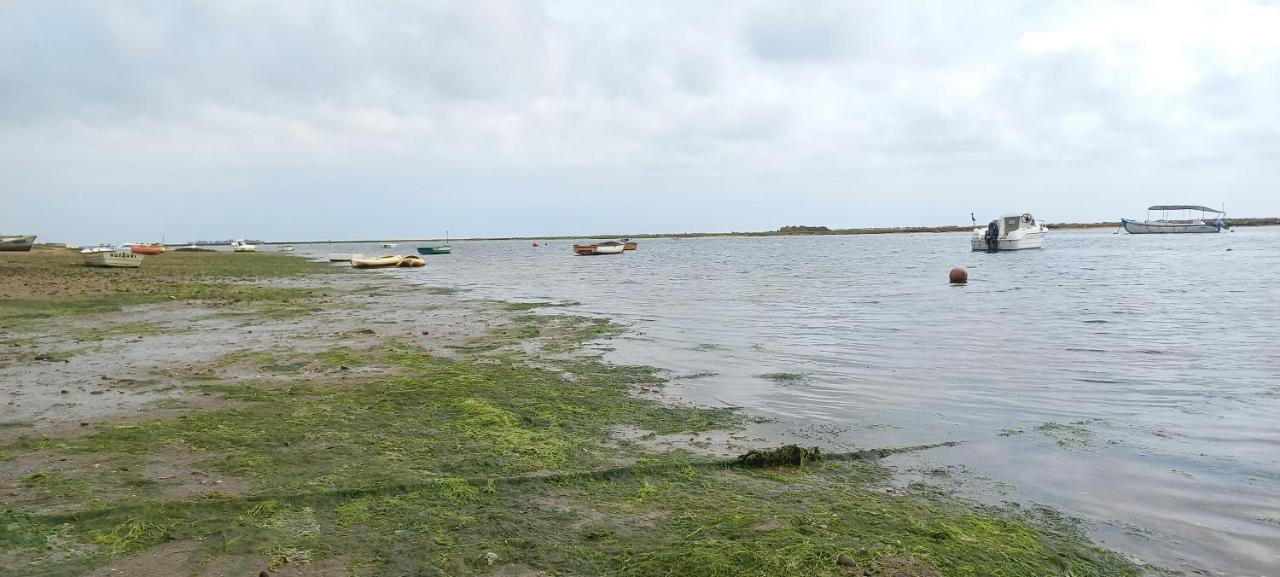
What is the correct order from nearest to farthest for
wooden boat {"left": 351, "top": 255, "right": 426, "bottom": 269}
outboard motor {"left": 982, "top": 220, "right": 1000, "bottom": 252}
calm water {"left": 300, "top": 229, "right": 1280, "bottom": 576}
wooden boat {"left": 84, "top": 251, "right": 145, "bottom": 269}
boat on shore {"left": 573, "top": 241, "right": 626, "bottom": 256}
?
calm water {"left": 300, "top": 229, "right": 1280, "bottom": 576}, wooden boat {"left": 84, "top": 251, "right": 145, "bottom": 269}, wooden boat {"left": 351, "top": 255, "right": 426, "bottom": 269}, outboard motor {"left": 982, "top": 220, "right": 1000, "bottom": 252}, boat on shore {"left": 573, "top": 241, "right": 626, "bottom": 256}

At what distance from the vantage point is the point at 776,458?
23.9ft

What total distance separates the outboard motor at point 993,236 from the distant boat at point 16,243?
79011mm

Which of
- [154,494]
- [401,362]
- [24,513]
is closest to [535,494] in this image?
[154,494]

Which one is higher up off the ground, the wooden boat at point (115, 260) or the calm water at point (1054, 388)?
the wooden boat at point (115, 260)

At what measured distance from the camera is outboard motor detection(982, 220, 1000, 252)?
2734 inches

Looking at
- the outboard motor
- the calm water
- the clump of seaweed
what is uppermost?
the outboard motor

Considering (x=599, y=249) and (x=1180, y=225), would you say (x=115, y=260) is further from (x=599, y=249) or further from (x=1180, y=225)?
(x=1180, y=225)

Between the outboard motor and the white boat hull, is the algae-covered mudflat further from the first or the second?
the white boat hull

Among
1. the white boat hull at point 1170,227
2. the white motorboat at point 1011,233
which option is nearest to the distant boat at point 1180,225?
the white boat hull at point 1170,227

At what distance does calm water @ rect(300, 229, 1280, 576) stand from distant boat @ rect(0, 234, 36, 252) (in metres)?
49.2

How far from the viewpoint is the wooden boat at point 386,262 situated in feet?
195

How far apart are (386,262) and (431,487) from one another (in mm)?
57773

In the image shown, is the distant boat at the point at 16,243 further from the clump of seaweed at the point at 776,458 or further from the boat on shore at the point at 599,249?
the clump of seaweed at the point at 776,458

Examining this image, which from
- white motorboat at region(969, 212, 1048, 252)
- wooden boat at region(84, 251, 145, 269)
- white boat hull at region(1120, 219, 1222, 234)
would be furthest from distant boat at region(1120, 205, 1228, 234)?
wooden boat at region(84, 251, 145, 269)
